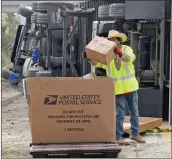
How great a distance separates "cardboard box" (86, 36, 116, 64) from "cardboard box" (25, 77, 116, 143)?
1.07 feet

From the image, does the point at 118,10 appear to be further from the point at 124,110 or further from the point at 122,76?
the point at 124,110

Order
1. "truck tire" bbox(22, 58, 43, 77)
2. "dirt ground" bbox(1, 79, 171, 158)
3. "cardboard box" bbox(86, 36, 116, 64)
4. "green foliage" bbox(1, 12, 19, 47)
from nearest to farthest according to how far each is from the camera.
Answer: "cardboard box" bbox(86, 36, 116, 64) → "dirt ground" bbox(1, 79, 171, 158) → "truck tire" bbox(22, 58, 43, 77) → "green foliage" bbox(1, 12, 19, 47)

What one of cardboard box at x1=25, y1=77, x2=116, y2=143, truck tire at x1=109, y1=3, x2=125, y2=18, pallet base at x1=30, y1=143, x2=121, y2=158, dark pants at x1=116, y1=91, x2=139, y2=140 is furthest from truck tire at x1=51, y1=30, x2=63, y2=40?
pallet base at x1=30, y1=143, x2=121, y2=158

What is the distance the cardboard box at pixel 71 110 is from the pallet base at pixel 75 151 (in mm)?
165

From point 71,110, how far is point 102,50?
0.87 m

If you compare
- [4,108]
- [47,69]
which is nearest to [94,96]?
[4,108]

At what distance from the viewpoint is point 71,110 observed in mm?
7031

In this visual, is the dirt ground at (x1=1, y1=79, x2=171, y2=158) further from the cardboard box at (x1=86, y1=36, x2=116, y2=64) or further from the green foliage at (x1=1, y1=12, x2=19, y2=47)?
the green foliage at (x1=1, y1=12, x2=19, y2=47)

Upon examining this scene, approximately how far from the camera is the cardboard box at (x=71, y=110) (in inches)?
273

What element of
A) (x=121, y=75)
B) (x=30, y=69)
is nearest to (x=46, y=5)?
(x=30, y=69)

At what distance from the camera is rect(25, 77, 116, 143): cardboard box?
6.93m

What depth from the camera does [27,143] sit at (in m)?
8.16

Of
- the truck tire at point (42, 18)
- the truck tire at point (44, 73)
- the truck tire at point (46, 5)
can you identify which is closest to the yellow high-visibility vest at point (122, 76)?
the truck tire at point (46, 5)

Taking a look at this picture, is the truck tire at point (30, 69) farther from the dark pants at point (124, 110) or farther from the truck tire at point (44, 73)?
the dark pants at point (124, 110)
